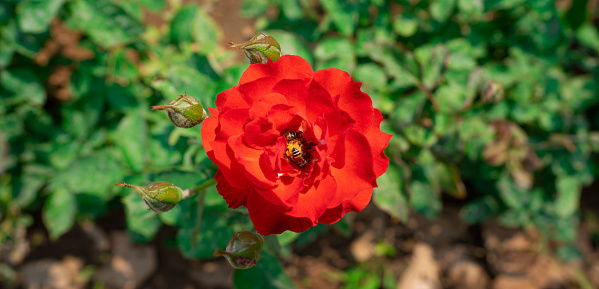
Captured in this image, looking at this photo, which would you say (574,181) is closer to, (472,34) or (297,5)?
(472,34)

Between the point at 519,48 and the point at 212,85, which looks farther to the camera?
the point at 519,48

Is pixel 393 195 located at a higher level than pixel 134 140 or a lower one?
lower

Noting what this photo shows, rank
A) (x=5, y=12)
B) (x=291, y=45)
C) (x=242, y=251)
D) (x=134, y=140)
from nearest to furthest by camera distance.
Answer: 1. (x=242, y=251)
2. (x=291, y=45)
3. (x=134, y=140)
4. (x=5, y=12)

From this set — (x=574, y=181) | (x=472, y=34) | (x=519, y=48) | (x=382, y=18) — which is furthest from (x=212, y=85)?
(x=574, y=181)

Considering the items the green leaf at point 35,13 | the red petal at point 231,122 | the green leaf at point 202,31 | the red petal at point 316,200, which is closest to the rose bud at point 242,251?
the red petal at point 316,200

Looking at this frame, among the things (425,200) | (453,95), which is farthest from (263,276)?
(453,95)

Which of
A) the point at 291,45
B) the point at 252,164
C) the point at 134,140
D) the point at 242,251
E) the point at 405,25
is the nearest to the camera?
the point at 252,164

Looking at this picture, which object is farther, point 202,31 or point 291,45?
point 202,31

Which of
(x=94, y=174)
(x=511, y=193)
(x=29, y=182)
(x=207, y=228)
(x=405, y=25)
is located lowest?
(x=29, y=182)

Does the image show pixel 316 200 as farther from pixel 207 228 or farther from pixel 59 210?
pixel 59 210
